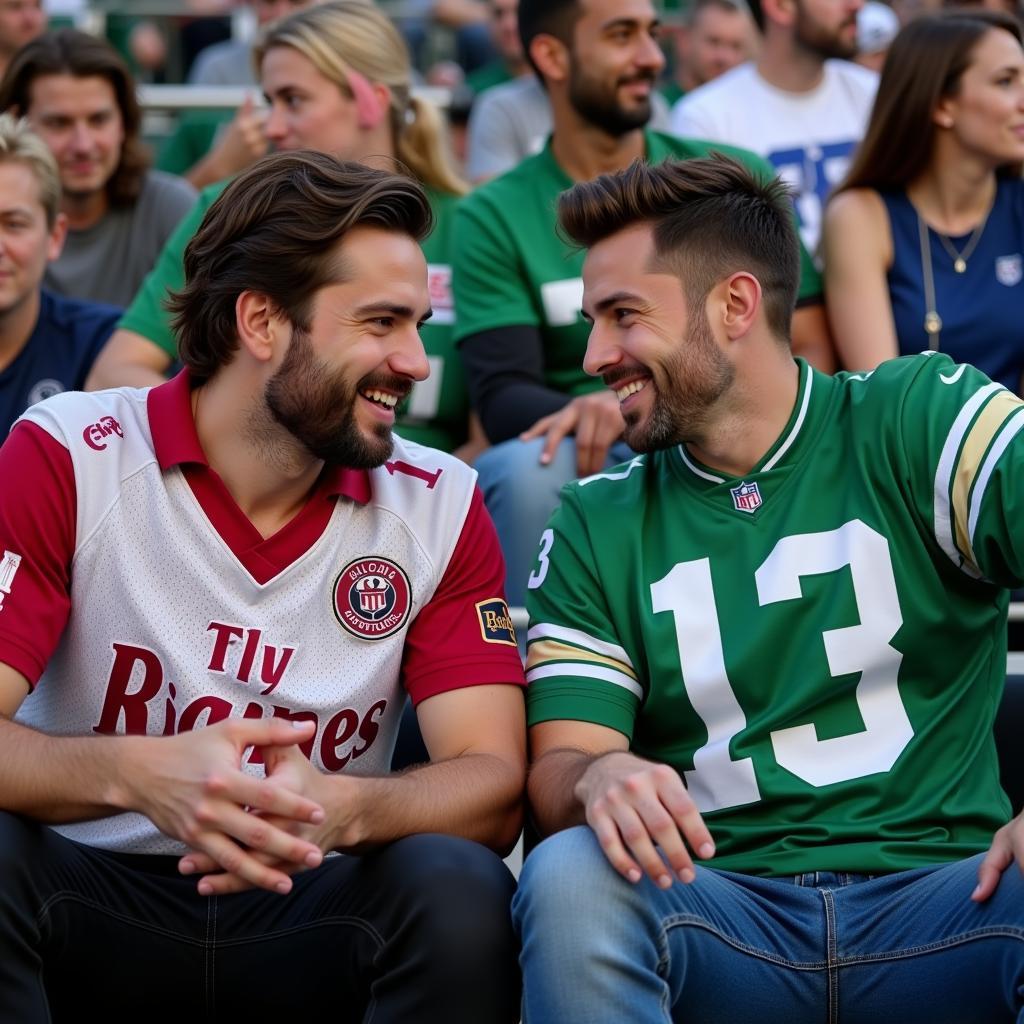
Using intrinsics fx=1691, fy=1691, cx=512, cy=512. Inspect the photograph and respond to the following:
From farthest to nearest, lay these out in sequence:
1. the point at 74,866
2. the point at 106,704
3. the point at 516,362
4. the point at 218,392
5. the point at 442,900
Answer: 1. the point at 516,362
2. the point at 218,392
3. the point at 106,704
4. the point at 74,866
5. the point at 442,900

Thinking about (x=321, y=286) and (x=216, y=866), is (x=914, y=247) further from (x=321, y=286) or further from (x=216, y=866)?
(x=216, y=866)

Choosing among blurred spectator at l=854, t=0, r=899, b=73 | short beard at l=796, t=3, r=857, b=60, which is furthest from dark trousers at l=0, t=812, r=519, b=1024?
blurred spectator at l=854, t=0, r=899, b=73

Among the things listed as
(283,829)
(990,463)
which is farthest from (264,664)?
(990,463)

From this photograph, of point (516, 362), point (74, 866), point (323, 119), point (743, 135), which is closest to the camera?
point (74, 866)

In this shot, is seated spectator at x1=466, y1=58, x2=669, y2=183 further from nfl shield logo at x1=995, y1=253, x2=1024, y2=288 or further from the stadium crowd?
the stadium crowd

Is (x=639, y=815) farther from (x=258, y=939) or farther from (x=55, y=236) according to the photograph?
(x=55, y=236)

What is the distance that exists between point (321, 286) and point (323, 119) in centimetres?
180

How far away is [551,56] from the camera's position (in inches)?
169

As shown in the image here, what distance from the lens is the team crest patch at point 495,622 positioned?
8.30ft

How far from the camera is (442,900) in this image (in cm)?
215

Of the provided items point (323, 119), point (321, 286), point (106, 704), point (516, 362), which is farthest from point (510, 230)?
point (106, 704)

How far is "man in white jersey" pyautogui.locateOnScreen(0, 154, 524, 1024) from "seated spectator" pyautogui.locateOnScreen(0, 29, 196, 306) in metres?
2.03

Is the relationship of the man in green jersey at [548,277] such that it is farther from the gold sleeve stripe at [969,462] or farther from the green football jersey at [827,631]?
the gold sleeve stripe at [969,462]

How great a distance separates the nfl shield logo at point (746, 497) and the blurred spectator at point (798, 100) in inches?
98.9
